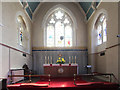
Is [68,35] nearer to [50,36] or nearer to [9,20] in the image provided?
[50,36]

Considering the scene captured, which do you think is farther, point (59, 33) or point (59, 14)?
point (59, 14)

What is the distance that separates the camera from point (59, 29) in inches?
525

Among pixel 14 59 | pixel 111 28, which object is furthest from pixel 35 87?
pixel 111 28

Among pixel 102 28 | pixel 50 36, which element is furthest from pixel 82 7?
pixel 102 28

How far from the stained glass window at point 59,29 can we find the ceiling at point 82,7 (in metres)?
1.41

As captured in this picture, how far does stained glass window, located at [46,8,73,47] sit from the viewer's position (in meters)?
13.1

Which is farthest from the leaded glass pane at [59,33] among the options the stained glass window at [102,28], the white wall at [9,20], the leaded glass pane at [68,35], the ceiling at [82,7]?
the white wall at [9,20]

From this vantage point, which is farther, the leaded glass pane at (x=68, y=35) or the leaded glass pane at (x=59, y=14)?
the leaded glass pane at (x=59, y=14)

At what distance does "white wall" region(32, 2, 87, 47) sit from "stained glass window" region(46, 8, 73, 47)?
505 millimetres

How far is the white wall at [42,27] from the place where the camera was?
1288 centimetres

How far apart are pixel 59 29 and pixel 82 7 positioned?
2433 mm

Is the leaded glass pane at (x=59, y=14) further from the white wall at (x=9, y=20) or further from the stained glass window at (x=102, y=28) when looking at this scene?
the white wall at (x=9, y=20)

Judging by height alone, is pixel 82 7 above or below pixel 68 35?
above

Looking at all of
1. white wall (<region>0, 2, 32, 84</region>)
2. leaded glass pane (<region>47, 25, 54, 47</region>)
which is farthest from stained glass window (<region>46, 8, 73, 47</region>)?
white wall (<region>0, 2, 32, 84</region>)
